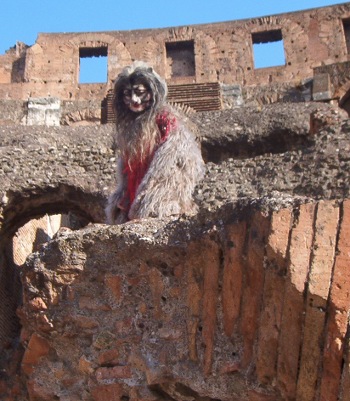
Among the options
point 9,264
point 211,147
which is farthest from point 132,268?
point 211,147

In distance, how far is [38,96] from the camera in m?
18.7

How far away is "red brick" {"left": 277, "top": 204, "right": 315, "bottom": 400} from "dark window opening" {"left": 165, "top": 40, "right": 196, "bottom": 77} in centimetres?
1772

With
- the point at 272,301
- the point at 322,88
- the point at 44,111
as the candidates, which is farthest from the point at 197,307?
the point at 44,111

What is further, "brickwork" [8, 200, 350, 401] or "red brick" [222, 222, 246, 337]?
"red brick" [222, 222, 246, 337]

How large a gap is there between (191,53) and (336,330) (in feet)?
61.6

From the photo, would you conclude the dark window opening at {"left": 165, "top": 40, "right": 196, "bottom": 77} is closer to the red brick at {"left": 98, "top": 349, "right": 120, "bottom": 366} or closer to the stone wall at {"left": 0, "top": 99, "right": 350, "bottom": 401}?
the stone wall at {"left": 0, "top": 99, "right": 350, "bottom": 401}

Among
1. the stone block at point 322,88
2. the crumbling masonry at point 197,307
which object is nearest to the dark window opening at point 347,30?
the stone block at point 322,88

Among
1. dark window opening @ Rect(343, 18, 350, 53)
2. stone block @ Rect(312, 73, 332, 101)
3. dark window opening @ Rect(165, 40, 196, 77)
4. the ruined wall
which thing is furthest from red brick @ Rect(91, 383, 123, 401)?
dark window opening @ Rect(343, 18, 350, 53)

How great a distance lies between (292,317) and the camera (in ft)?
5.80

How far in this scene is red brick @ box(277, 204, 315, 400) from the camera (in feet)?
5.72

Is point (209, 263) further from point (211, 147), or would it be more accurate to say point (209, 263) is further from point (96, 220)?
point (211, 147)

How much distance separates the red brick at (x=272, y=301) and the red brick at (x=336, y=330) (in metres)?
0.16

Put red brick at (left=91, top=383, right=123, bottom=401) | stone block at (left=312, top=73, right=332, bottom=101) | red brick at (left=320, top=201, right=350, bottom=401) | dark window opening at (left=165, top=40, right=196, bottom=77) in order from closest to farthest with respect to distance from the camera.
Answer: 1. red brick at (left=320, top=201, right=350, bottom=401)
2. red brick at (left=91, top=383, right=123, bottom=401)
3. stone block at (left=312, top=73, right=332, bottom=101)
4. dark window opening at (left=165, top=40, right=196, bottom=77)

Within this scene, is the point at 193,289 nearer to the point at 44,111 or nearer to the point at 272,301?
the point at 272,301
